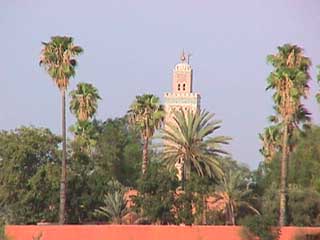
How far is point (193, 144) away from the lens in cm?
5247

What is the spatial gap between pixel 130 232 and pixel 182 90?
6412 cm

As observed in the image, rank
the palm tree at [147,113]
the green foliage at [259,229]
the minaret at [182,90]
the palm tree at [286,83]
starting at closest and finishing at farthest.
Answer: the green foliage at [259,229], the palm tree at [286,83], the palm tree at [147,113], the minaret at [182,90]

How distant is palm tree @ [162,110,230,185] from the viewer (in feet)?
172

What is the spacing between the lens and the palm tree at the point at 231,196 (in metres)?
52.7

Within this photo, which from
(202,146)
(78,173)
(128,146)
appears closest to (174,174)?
(202,146)

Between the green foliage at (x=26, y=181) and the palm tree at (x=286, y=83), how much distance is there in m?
13.5

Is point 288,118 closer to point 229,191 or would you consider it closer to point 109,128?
point 229,191

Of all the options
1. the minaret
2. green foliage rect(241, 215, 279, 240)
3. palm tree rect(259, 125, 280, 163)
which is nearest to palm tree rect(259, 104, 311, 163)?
palm tree rect(259, 125, 280, 163)

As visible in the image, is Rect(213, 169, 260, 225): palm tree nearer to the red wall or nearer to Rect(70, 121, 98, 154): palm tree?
the red wall

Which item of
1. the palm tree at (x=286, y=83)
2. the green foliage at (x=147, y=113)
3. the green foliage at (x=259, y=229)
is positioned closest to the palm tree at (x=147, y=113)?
the green foliage at (x=147, y=113)

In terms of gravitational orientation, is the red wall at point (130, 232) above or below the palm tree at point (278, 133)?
below

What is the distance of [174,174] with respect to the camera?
51.2 metres

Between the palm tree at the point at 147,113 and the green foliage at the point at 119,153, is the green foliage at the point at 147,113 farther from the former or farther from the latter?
the green foliage at the point at 119,153

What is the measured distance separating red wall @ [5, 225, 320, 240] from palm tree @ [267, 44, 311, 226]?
11.8 ft
